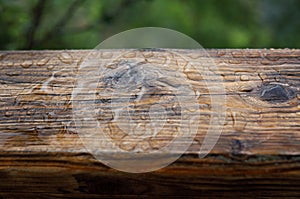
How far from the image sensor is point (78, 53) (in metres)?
0.91

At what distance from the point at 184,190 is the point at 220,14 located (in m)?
1.73

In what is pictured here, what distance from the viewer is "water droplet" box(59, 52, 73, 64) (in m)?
0.90

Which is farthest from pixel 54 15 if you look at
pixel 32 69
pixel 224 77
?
pixel 224 77

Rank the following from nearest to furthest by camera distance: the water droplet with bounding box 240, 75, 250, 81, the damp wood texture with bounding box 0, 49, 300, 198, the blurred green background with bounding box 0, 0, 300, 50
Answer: the damp wood texture with bounding box 0, 49, 300, 198
the water droplet with bounding box 240, 75, 250, 81
the blurred green background with bounding box 0, 0, 300, 50

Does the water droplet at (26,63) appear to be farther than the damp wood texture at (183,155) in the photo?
Yes

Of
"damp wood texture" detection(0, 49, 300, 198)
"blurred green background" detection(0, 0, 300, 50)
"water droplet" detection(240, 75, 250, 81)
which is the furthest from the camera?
"blurred green background" detection(0, 0, 300, 50)

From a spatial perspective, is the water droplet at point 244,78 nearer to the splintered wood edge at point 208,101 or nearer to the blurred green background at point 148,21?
the splintered wood edge at point 208,101

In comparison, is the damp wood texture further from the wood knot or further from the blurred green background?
the blurred green background

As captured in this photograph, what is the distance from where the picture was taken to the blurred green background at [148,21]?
5.39 feet

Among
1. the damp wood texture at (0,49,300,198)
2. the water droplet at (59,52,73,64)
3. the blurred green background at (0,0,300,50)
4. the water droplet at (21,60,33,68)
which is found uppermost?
the blurred green background at (0,0,300,50)

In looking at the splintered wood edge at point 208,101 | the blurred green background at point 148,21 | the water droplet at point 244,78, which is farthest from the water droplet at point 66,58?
the blurred green background at point 148,21

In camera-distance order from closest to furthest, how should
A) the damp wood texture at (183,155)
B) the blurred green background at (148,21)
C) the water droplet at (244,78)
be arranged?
the damp wood texture at (183,155)
the water droplet at (244,78)
the blurred green background at (148,21)

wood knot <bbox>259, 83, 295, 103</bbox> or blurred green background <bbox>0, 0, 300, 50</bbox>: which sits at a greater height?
blurred green background <bbox>0, 0, 300, 50</bbox>

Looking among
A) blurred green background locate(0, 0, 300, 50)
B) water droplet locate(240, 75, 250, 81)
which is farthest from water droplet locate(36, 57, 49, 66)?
blurred green background locate(0, 0, 300, 50)
